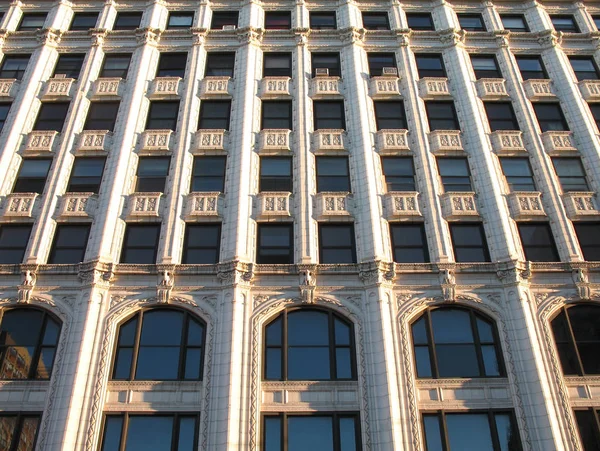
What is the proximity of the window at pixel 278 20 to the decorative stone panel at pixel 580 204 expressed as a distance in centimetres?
1686

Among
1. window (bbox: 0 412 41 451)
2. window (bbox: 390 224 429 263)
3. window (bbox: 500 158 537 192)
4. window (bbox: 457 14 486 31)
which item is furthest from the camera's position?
window (bbox: 457 14 486 31)

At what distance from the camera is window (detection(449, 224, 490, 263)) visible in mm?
22328

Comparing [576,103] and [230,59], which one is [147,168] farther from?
[576,103]

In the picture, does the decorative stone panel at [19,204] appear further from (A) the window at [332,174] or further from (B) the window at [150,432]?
(A) the window at [332,174]

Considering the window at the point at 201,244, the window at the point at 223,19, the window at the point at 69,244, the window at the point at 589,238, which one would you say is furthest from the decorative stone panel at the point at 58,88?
the window at the point at 589,238

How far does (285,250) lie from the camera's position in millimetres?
22469

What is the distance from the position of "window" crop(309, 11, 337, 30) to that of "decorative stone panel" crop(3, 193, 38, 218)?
1700cm

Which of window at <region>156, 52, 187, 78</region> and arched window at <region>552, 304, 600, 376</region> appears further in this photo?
window at <region>156, 52, 187, 78</region>

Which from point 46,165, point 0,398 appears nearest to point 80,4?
point 46,165

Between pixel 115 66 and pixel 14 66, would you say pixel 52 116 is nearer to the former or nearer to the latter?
pixel 115 66

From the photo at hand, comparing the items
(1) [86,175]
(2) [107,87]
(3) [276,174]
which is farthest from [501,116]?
(1) [86,175]

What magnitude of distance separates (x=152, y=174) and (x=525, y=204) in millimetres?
15285

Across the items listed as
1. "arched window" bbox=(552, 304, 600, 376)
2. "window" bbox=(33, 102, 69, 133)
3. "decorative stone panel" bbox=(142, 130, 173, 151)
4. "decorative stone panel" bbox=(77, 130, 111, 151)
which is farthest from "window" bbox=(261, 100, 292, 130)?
"arched window" bbox=(552, 304, 600, 376)

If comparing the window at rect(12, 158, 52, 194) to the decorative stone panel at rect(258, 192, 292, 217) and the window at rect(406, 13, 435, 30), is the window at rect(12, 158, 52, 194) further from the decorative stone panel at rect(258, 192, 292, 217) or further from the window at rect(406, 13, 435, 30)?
the window at rect(406, 13, 435, 30)
